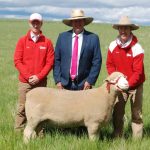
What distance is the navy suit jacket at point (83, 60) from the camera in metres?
8.73

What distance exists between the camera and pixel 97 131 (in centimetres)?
799

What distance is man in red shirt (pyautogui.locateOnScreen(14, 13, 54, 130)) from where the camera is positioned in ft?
28.5

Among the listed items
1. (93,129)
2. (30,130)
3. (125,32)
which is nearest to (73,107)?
(93,129)

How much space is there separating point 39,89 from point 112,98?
1.41m

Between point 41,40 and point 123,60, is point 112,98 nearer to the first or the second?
point 123,60

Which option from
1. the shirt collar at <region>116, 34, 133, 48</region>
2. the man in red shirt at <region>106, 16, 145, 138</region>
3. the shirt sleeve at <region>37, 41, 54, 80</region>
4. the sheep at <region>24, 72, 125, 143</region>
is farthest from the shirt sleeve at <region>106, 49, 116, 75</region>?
the shirt sleeve at <region>37, 41, 54, 80</region>

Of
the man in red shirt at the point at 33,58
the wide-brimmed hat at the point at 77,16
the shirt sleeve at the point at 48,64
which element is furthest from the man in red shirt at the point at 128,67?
the man in red shirt at the point at 33,58

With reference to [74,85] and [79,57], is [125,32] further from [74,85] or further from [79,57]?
[74,85]

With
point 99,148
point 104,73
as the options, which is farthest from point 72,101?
point 104,73

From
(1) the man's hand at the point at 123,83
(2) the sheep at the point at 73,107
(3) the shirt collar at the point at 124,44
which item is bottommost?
(2) the sheep at the point at 73,107

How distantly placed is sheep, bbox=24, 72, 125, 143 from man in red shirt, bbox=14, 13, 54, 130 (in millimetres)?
605

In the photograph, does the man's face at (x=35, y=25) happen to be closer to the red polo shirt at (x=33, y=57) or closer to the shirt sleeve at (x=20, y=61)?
the red polo shirt at (x=33, y=57)

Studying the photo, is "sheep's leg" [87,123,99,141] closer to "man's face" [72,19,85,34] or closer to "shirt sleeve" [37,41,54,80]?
"shirt sleeve" [37,41,54,80]

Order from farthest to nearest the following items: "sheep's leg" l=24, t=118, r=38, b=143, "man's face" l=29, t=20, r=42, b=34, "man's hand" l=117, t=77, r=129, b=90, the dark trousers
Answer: the dark trousers → "man's face" l=29, t=20, r=42, b=34 → "sheep's leg" l=24, t=118, r=38, b=143 → "man's hand" l=117, t=77, r=129, b=90
